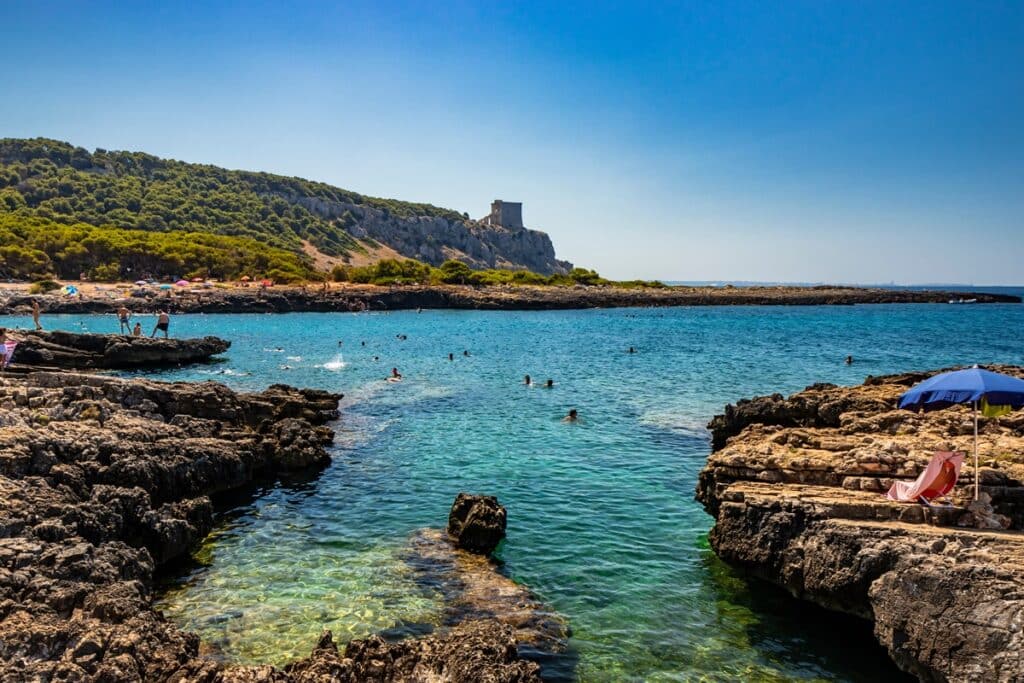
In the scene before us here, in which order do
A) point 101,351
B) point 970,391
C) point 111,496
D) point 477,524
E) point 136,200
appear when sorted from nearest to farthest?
point 970,391 → point 111,496 → point 477,524 → point 101,351 → point 136,200

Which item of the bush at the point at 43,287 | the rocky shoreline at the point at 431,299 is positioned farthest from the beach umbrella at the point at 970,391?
the bush at the point at 43,287

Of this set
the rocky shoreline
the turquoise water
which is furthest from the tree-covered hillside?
the turquoise water

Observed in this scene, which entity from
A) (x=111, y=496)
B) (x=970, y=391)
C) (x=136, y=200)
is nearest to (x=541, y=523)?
(x=970, y=391)

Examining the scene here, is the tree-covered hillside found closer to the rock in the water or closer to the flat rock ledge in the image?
the rock in the water

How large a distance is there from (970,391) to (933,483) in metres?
1.76

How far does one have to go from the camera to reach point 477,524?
1365cm

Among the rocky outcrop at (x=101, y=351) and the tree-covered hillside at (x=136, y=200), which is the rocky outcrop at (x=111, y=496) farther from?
the tree-covered hillside at (x=136, y=200)

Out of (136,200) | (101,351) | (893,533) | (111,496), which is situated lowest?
(111,496)

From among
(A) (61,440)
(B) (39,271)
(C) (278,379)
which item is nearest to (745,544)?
(A) (61,440)

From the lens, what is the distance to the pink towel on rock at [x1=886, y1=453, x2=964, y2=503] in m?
10.5

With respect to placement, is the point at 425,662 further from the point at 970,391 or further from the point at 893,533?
the point at 970,391

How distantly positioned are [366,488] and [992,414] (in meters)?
14.8

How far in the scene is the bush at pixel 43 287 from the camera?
3251 inches

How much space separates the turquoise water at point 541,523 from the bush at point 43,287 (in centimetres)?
5771
